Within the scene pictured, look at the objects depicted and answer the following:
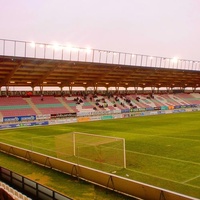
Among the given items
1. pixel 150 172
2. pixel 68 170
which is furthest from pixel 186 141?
pixel 68 170

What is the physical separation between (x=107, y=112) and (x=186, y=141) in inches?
1042

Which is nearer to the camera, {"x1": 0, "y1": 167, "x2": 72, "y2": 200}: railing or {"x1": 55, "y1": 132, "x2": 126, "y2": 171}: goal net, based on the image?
{"x1": 0, "y1": 167, "x2": 72, "y2": 200}: railing

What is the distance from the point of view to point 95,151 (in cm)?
1822

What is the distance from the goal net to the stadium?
6cm

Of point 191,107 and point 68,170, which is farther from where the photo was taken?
point 191,107

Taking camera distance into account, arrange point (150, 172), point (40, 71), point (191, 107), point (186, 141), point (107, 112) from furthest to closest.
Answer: point (191, 107)
point (107, 112)
point (40, 71)
point (186, 141)
point (150, 172)

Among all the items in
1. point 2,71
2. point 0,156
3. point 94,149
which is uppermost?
point 2,71

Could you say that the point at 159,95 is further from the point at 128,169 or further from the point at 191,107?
the point at 128,169

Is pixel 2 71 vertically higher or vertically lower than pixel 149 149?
higher

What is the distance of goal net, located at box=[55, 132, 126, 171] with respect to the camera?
56.3 feet

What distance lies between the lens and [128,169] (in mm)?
16672

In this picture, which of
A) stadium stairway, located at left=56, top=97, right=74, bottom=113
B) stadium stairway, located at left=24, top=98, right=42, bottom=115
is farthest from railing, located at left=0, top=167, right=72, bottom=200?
stadium stairway, located at left=56, top=97, right=74, bottom=113

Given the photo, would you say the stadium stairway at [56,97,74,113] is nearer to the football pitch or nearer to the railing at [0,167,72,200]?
the football pitch

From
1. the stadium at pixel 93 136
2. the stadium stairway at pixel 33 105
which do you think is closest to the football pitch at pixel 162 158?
the stadium at pixel 93 136
